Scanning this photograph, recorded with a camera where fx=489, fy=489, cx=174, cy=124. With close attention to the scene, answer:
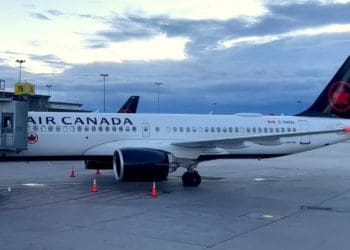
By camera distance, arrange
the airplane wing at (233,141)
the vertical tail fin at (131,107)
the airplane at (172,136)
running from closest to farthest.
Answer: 1. the airplane at (172,136)
2. the airplane wing at (233,141)
3. the vertical tail fin at (131,107)

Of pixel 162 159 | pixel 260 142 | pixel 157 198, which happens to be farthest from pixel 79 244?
pixel 260 142

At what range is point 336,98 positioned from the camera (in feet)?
81.1

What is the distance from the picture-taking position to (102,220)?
12367 mm

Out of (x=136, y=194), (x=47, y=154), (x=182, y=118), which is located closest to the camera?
(x=136, y=194)

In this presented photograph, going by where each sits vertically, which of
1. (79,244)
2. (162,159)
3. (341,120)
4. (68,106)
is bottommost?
(79,244)

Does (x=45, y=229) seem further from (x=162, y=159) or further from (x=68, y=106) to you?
(x=68, y=106)

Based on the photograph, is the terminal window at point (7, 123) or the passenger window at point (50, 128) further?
the passenger window at point (50, 128)

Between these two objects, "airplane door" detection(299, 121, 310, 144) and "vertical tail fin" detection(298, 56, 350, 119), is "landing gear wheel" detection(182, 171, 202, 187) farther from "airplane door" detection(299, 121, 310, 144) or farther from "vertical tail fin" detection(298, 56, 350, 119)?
"vertical tail fin" detection(298, 56, 350, 119)

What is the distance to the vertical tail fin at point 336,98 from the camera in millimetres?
24719

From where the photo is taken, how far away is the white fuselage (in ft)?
63.9

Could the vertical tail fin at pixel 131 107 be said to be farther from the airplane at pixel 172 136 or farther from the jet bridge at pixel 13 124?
the jet bridge at pixel 13 124

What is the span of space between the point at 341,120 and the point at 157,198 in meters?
12.2

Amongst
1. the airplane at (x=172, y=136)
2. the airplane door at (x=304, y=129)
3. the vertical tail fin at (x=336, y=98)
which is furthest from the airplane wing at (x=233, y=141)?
the vertical tail fin at (x=336, y=98)

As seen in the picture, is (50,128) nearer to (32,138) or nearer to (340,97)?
(32,138)
